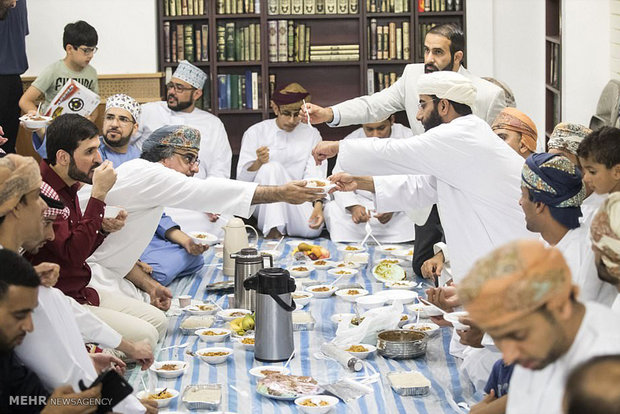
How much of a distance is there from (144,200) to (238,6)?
4505 mm

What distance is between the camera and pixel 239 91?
866 centimetres

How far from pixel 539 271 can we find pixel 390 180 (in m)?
2.69

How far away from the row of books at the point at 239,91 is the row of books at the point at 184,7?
618 millimetres

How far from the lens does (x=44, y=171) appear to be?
13.0 feet

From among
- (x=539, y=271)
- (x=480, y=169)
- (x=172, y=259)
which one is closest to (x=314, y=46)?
(x=172, y=259)

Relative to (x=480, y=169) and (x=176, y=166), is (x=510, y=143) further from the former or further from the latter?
(x=176, y=166)

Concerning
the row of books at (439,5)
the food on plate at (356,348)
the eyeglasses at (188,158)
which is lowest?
the food on plate at (356,348)

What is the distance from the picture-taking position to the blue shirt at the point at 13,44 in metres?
7.32

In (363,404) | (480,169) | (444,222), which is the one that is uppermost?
(480,169)

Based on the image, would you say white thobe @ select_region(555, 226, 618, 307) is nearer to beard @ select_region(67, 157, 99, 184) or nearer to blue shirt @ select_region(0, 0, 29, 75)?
beard @ select_region(67, 157, 99, 184)

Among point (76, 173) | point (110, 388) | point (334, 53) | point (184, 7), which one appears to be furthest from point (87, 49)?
point (110, 388)

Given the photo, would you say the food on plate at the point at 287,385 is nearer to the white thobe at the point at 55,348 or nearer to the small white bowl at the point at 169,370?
the small white bowl at the point at 169,370

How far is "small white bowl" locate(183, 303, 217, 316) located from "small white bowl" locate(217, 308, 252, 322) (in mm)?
128

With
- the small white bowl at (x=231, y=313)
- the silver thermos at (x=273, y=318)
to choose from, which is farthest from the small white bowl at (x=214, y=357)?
the small white bowl at (x=231, y=313)
